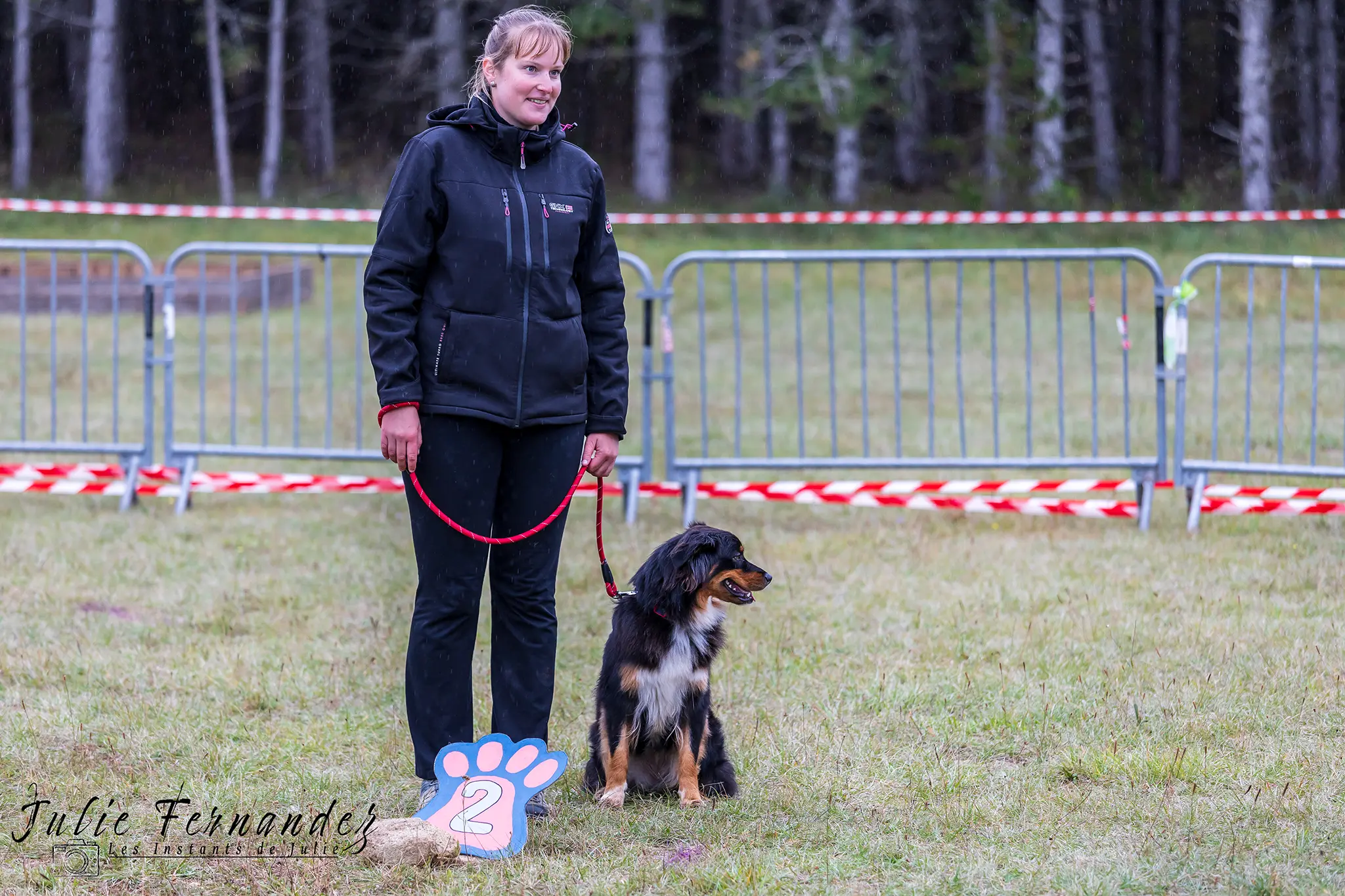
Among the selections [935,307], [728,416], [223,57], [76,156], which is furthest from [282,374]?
[76,156]

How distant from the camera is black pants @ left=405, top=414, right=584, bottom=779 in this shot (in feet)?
12.8

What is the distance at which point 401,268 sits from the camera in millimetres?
3777

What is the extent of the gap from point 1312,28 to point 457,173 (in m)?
34.3

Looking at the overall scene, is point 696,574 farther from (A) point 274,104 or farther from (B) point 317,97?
(B) point 317,97

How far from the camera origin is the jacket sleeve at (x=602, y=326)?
13.4ft

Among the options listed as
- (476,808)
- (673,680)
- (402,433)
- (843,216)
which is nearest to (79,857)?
(476,808)

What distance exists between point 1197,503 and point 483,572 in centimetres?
513

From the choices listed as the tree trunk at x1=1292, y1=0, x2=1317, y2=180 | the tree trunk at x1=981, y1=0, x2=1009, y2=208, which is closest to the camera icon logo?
the tree trunk at x1=981, y1=0, x2=1009, y2=208

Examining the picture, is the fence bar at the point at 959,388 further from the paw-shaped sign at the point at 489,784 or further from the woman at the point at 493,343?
the paw-shaped sign at the point at 489,784

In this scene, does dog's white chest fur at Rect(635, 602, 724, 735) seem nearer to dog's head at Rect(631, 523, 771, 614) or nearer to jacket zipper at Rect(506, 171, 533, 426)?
dog's head at Rect(631, 523, 771, 614)

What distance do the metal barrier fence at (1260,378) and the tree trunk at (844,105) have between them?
380 inches

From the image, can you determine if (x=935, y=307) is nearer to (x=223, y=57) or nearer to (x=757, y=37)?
(x=757, y=37)

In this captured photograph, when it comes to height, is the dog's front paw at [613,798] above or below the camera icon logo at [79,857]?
above

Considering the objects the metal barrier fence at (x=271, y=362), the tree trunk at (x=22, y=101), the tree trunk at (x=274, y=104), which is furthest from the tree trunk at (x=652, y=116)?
the tree trunk at (x=22, y=101)
